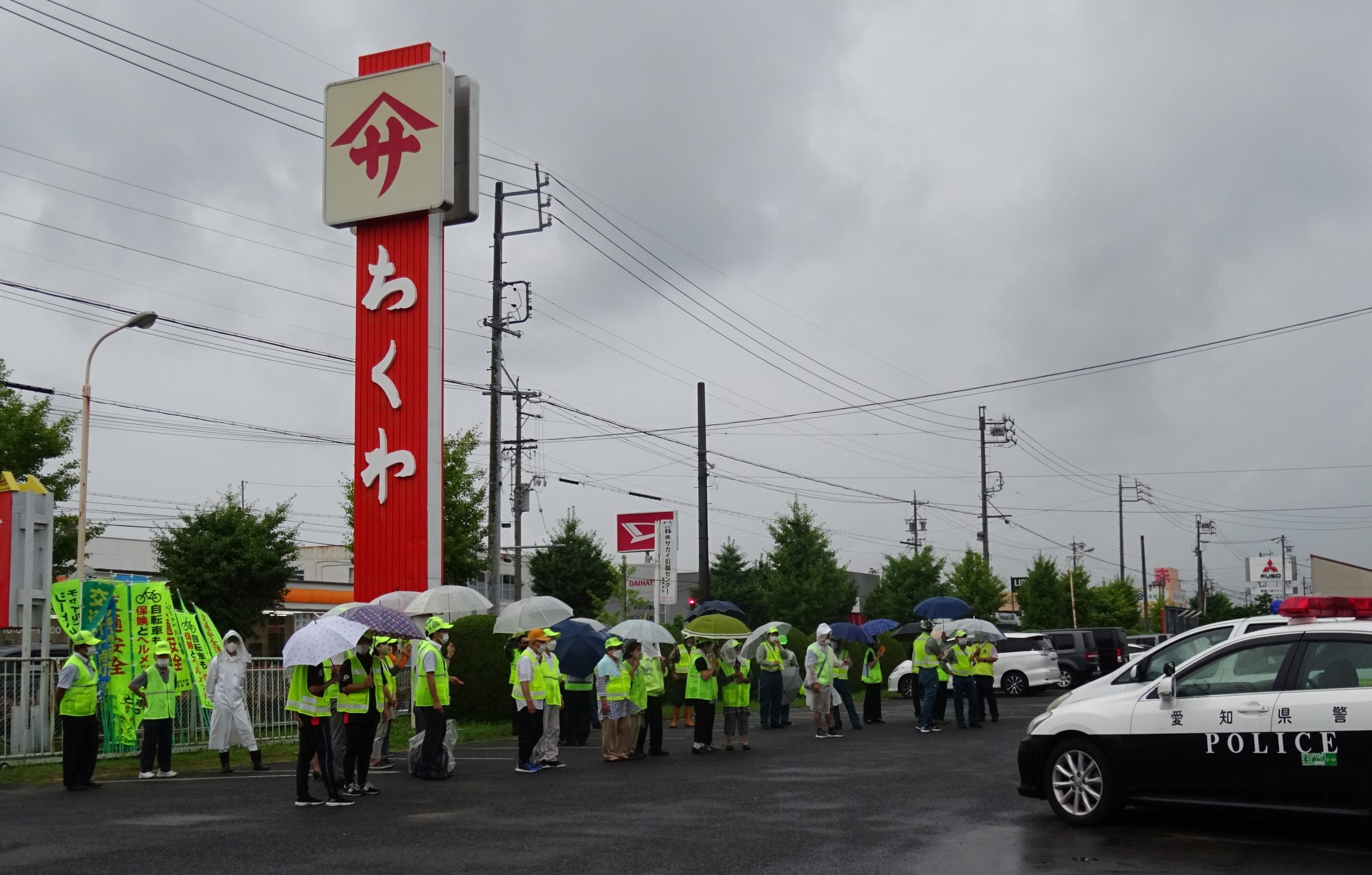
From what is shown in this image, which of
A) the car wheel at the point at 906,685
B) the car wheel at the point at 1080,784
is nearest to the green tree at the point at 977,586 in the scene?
the car wheel at the point at 906,685

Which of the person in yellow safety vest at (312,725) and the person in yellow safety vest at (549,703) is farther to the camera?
the person in yellow safety vest at (549,703)

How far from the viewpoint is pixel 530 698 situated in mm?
15617

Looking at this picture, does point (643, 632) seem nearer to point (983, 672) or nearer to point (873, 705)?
point (983, 672)

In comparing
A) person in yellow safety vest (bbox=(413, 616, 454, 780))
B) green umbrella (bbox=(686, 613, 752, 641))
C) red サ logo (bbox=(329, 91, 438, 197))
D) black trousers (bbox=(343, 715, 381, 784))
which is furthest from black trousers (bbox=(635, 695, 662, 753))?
red サ logo (bbox=(329, 91, 438, 197))

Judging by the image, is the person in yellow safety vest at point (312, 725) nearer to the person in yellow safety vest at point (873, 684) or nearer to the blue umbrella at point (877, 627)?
the person in yellow safety vest at point (873, 684)

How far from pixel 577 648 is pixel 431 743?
4300 mm

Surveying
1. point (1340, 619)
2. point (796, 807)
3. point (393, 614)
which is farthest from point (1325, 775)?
point (393, 614)

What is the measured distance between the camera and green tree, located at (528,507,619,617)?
56406mm

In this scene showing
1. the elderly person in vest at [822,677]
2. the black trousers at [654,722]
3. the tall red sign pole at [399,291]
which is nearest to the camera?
the black trousers at [654,722]

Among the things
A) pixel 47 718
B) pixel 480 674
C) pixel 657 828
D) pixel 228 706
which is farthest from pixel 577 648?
pixel 657 828

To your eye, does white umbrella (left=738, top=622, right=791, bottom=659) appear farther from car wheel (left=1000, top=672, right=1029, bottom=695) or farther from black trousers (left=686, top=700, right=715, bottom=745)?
car wheel (left=1000, top=672, right=1029, bottom=695)

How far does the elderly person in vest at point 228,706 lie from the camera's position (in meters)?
17.1

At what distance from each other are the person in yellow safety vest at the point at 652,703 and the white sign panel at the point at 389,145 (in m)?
10.7

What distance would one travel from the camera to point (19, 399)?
105 feet
